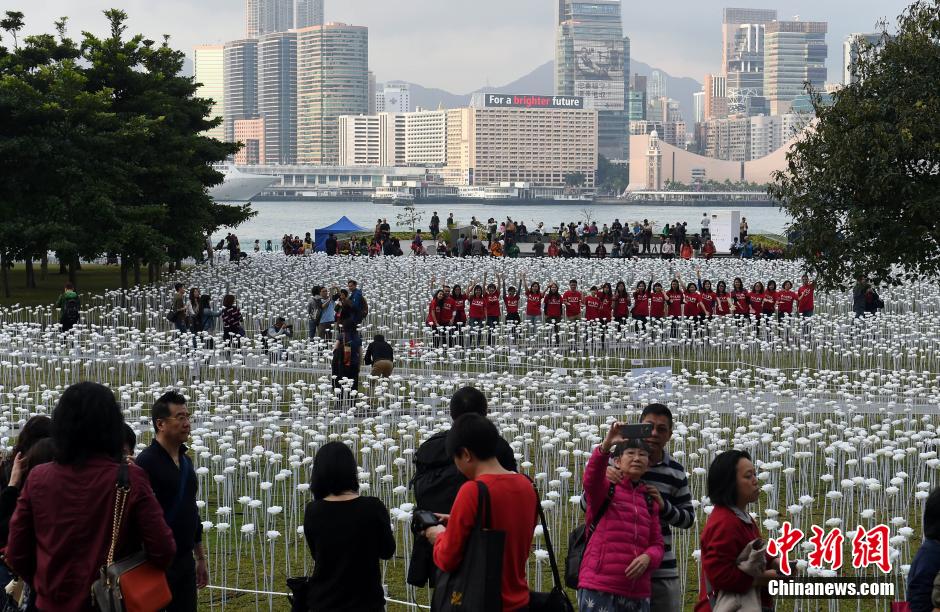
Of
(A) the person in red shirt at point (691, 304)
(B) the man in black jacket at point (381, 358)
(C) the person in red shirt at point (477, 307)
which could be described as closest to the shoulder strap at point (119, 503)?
(B) the man in black jacket at point (381, 358)

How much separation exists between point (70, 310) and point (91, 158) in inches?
367

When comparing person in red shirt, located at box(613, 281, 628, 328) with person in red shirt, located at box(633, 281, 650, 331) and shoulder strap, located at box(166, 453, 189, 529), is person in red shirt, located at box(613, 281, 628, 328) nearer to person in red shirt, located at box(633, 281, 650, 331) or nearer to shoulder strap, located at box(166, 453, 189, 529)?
person in red shirt, located at box(633, 281, 650, 331)

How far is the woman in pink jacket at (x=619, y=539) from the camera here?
6547 millimetres

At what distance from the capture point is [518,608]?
238 inches

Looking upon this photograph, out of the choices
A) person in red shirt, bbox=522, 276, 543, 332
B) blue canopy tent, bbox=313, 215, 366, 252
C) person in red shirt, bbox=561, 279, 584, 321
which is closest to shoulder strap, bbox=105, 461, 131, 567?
person in red shirt, bbox=522, 276, 543, 332

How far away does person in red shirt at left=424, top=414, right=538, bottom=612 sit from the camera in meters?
5.88

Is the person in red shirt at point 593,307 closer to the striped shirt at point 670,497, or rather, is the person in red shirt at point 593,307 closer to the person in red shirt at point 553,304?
the person in red shirt at point 553,304

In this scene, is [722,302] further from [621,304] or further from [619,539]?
[619,539]

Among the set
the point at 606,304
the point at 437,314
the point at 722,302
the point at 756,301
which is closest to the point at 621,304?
the point at 606,304

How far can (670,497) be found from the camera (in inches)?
279

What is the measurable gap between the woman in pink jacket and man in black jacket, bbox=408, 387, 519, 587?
1.63ft

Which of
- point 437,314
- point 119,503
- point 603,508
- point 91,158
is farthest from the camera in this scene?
point 91,158

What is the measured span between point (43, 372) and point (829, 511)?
47.6 feet

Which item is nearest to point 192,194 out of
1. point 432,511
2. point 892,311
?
point 892,311
